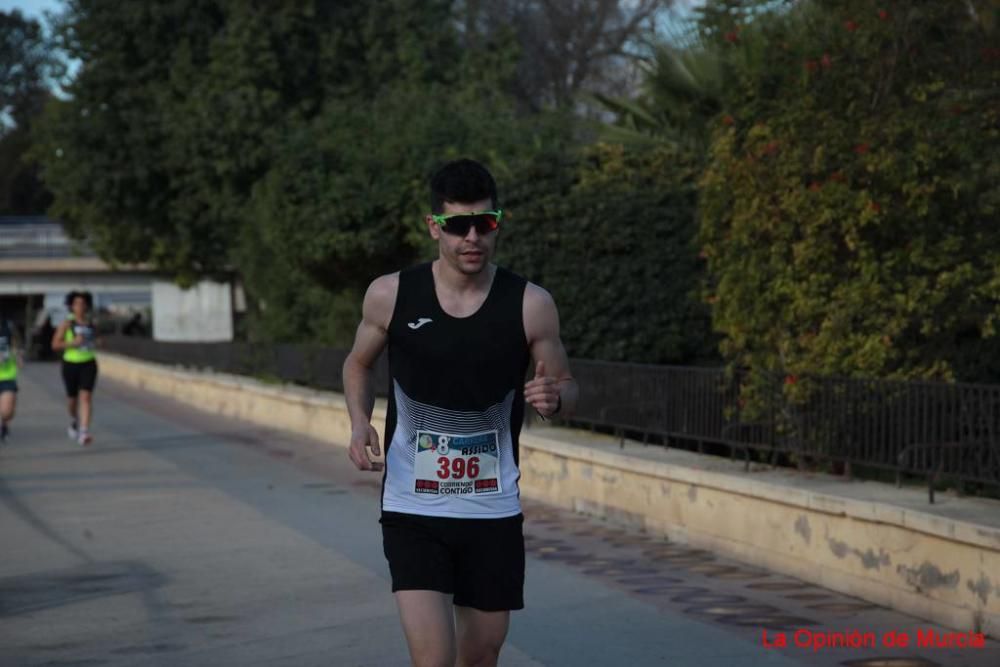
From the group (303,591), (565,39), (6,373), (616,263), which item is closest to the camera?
(303,591)

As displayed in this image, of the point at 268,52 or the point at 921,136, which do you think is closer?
the point at 921,136

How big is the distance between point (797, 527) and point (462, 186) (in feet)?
16.9

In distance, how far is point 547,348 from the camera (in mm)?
5387

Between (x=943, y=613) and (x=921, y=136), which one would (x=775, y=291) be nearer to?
(x=921, y=136)

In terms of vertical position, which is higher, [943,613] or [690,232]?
[690,232]

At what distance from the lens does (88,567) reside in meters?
10.6

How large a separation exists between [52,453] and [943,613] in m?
13.4

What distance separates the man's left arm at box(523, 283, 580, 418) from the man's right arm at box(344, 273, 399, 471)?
0.44 meters

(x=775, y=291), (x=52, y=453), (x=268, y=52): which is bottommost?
(x=52, y=453)

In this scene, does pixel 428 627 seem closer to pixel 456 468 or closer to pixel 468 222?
pixel 456 468

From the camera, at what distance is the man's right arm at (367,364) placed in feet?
17.8

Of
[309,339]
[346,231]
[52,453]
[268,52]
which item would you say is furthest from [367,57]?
[52,453]

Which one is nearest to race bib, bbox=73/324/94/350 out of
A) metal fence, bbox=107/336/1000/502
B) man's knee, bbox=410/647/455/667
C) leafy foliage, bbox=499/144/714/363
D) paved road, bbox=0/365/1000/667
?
paved road, bbox=0/365/1000/667

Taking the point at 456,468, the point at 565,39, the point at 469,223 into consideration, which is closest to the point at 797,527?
the point at 456,468
